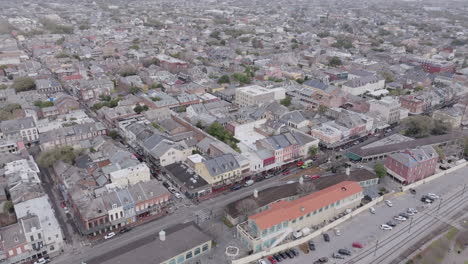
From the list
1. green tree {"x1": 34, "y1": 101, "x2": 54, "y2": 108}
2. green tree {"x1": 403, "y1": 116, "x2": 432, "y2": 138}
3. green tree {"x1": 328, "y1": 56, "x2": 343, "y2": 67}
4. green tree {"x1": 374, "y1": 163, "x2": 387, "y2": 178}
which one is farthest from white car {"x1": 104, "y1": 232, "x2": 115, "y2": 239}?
green tree {"x1": 328, "y1": 56, "x2": 343, "y2": 67}

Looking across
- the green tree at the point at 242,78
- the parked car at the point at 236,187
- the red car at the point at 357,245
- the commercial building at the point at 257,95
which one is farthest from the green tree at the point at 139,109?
the red car at the point at 357,245

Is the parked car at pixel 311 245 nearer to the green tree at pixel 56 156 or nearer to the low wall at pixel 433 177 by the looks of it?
the low wall at pixel 433 177

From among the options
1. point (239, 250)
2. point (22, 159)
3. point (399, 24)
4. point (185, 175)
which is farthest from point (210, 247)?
point (399, 24)

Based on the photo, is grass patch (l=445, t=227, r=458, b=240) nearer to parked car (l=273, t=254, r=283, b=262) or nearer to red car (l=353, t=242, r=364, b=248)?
red car (l=353, t=242, r=364, b=248)

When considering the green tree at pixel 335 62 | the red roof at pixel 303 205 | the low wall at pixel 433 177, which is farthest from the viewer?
the green tree at pixel 335 62

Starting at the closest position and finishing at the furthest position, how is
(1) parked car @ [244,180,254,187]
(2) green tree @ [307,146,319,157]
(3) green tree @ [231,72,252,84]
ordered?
→ (1) parked car @ [244,180,254,187], (2) green tree @ [307,146,319,157], (3) green tree @ [231,72,252,84]

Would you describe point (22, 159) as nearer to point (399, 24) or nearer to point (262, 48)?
point (262, 48)

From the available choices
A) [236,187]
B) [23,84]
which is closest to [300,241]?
[236,187]
